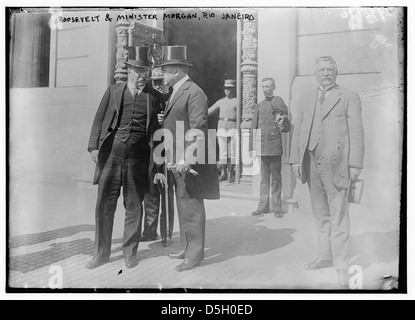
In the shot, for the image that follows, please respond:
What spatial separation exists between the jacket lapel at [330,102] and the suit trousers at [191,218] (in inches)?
62.2

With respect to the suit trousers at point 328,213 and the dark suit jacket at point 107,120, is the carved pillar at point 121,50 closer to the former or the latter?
the dark suit jacket at point 107,120

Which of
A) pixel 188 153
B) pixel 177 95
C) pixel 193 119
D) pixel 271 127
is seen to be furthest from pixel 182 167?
pixel 271 127

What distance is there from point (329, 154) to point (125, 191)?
2186 millimetres

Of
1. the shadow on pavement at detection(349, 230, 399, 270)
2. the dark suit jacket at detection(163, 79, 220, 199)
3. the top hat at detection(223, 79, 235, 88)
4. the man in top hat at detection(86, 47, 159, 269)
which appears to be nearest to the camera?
the dark suit jacket at detection(163, 79, 220, 199)

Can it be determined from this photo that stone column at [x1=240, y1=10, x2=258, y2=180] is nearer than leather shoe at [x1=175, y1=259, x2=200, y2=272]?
No

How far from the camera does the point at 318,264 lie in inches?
166

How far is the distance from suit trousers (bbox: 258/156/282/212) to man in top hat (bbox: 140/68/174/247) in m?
1.04

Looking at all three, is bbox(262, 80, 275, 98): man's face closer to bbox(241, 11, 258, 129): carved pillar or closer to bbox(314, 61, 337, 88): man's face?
bbox(241, 11, 258, 129): carved pillar

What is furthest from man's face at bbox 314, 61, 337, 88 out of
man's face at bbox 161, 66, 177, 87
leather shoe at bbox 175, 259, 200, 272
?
leather shoe at bbox 175, 259, 200, 272

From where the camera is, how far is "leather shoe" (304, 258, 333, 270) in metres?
4.22

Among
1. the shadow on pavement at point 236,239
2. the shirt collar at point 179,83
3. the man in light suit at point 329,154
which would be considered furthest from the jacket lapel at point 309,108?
the shirt collar at point 179,83

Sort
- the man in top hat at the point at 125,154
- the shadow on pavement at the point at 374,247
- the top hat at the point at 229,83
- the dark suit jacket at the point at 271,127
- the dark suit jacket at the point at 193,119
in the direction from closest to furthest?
the dark suit jacket at the point at 193,119 < the man in top hat at the point at 125,154 < the shadow on pavement at the point at 374,247 < the dark suit jacket at the point at 271,127 < the top hat at the point at 229,83

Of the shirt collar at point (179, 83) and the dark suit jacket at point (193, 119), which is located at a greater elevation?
the shirt collar at point (179, 83)

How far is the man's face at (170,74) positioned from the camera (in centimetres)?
418
